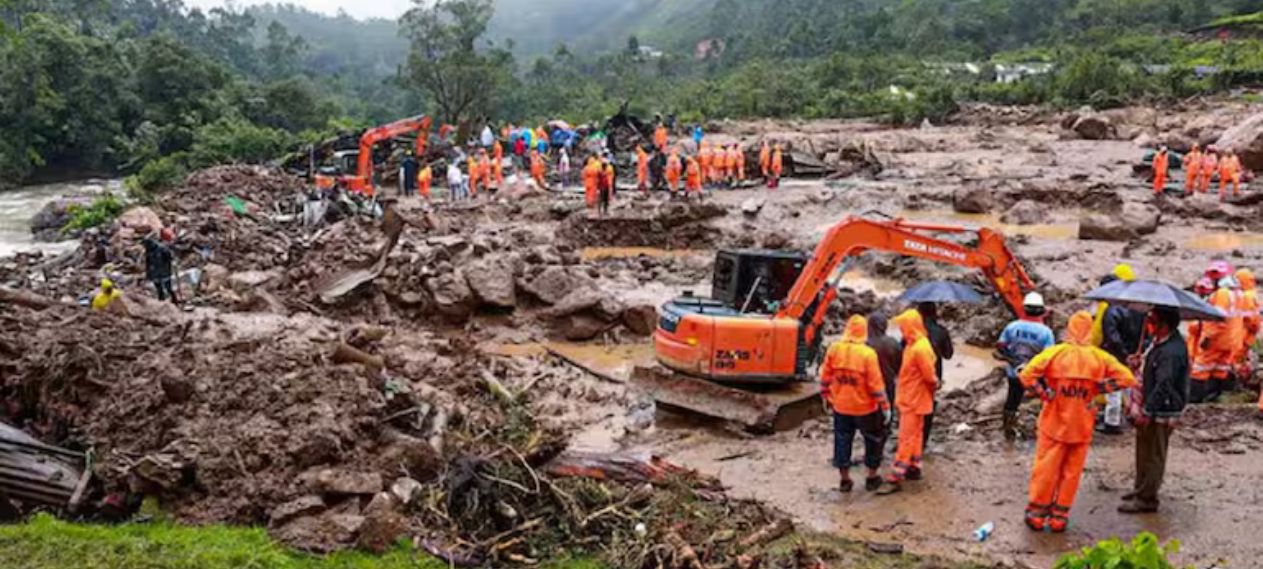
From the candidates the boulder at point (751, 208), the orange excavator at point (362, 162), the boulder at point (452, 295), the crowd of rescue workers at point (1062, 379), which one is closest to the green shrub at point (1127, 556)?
the crowd of rescue workers at point (1062, 379)

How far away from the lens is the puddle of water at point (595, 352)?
15.0 meters

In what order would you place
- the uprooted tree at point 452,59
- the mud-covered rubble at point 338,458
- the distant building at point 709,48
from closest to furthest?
the mud-covered rubble at point 338,458 < the uprooted tree at point 452,59 < the distant building at point 709,48

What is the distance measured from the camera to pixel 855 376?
28.0 feet

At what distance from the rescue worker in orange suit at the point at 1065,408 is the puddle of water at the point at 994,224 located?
15.3 m

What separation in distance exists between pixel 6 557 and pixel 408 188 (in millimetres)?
26200

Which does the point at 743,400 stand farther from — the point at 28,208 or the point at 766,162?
the point at 28,208

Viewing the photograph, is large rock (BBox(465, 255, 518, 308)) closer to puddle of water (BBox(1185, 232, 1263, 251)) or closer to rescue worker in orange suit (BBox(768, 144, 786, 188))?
puddle of water (BBox(1185, 232, 1263, 251))

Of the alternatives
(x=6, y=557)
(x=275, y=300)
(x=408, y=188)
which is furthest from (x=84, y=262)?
(x=6, y=557)

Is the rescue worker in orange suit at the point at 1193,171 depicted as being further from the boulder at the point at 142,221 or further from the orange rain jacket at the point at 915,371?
the boulder at the point at 142,221

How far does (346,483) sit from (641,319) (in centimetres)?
833

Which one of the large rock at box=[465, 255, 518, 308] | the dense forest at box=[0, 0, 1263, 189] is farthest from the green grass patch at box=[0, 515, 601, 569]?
the dense forest at box=[0, 0, 1263, 189]

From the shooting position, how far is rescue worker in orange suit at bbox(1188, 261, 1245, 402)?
34.3 feet

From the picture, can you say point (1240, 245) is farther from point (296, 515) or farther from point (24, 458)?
point (24, 458)

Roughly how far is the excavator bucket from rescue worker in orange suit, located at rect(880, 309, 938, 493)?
2.07m
